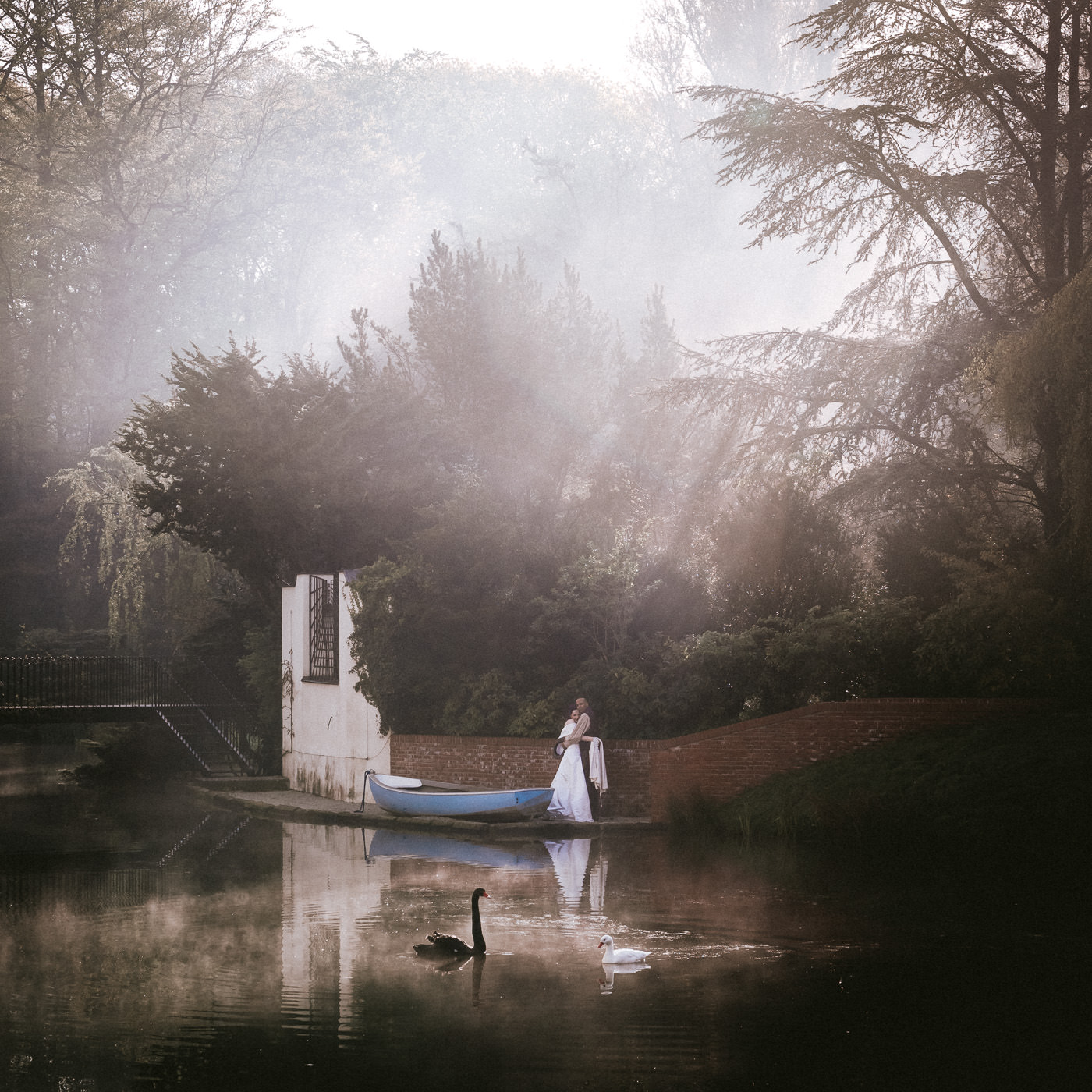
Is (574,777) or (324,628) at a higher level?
(324,628)

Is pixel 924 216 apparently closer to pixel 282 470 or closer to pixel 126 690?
pixel 282 470

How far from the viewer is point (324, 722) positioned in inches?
958

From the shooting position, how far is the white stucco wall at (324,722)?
74.6 feet

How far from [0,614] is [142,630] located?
12172 mm

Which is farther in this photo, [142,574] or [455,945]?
[142,574]

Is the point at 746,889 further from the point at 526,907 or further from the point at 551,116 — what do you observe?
the point at 551,116

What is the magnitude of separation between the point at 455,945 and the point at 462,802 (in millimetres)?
8577

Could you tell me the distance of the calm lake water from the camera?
7738 millimetres

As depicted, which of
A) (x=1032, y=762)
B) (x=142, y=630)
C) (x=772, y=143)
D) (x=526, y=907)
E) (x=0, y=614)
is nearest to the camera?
(x=526, y=907)

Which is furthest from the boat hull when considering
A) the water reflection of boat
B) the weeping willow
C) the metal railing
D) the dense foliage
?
the weeping willow

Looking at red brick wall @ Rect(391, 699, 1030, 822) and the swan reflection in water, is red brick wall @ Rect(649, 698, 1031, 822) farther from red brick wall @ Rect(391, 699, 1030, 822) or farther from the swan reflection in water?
the swan reflection in water

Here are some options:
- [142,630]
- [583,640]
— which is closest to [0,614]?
[142,630]


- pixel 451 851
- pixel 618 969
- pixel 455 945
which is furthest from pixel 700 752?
pixel 618 969

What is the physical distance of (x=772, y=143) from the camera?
2041cm
